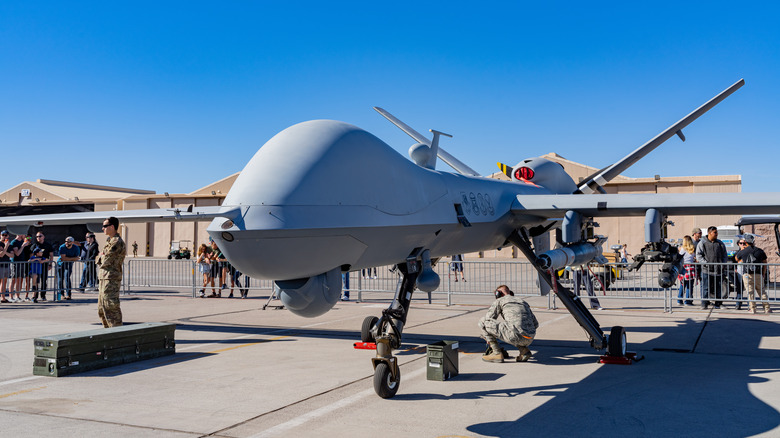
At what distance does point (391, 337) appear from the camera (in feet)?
23.7

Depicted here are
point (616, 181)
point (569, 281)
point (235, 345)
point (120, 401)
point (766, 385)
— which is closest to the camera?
point (120, 401)

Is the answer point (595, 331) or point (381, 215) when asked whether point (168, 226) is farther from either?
point (381, 215)

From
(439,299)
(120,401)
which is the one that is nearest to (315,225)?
(120,401)

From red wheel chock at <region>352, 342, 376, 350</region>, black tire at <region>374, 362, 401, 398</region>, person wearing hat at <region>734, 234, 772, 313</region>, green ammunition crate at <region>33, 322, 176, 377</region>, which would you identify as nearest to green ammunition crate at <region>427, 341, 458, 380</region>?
black tire at <region>374, 362, 401, 398</region>

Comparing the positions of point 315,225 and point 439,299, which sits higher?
point 315,225

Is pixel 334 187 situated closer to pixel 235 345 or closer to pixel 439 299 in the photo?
pixel 235 345

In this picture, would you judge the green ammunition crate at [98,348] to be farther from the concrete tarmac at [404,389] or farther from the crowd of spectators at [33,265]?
the crowd of spectators at [33,265]

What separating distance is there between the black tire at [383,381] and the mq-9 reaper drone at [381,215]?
0.04ft

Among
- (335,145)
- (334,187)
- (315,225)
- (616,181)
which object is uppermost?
(616,181)

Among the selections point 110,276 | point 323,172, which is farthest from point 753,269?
Answer: point 110,276

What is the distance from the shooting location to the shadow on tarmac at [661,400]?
5.64 metres

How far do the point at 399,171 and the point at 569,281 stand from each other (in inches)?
530

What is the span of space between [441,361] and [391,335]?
2.52 feet

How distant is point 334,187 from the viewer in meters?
5.80
